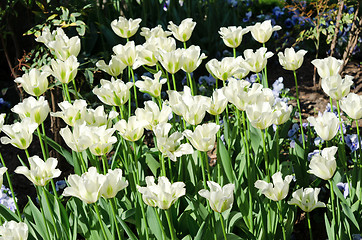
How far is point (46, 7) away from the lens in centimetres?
316

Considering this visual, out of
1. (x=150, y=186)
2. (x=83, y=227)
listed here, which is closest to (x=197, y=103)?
(x=150, y=186)

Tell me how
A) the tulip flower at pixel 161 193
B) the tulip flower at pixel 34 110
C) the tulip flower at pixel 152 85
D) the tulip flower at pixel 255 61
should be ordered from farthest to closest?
the tulip flower at pixel 255 61
the tulip flower at pixel 152 85
the tulip flower at pixel 34 110
the tulip flower at pixel 161 193

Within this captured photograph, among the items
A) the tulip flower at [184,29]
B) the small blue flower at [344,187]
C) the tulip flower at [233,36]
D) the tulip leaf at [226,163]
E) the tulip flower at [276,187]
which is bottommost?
the small blue flower at [344,187]

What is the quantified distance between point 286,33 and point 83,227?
3.13 metres

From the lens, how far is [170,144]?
5.37ft

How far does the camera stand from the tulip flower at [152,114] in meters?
1.79

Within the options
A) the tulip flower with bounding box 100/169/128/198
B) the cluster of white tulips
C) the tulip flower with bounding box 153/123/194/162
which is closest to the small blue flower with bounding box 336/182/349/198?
the cluster of white tulips

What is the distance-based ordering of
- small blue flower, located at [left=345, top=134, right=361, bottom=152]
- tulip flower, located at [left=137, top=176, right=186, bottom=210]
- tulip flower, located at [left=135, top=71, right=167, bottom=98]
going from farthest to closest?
small blue flower, located at [left=345, top=134, right=361, bottom=152], tulip flower, located at [left=135, top=71, right=167, bottom=98], tulip flower, located at [left=137, top=176, right=186, bottom=210]

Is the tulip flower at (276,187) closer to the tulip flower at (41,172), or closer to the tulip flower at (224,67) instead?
the tulip flower at (224,67)

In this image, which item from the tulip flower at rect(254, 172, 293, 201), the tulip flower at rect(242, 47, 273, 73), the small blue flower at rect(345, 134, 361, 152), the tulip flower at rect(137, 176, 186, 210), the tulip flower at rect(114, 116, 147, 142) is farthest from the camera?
the small blue flower at rect(345, 134, 361, 152)

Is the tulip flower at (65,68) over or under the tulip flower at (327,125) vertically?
over

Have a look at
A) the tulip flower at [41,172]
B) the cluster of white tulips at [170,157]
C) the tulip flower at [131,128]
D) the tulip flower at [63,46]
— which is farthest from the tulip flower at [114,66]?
the tulip flower at [41,172]

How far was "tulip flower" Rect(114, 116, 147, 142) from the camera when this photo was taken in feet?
5.60

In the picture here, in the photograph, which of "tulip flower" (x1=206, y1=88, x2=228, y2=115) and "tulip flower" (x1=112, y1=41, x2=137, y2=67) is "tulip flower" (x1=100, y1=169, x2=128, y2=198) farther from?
"tulip flower" (x1=112, y1=41, x2=137, y2=67)
